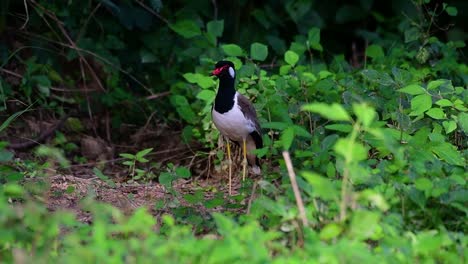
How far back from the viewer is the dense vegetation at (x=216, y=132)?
379cm

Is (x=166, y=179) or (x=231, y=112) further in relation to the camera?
(x=231, y=112)

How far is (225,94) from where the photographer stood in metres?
6.54

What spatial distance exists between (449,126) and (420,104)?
0.70 feet

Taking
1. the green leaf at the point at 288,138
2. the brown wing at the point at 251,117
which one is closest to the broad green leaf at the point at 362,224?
the green leaf at the point at 288,138

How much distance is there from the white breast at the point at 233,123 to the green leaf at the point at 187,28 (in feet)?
3.03

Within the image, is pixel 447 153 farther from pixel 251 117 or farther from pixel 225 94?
pixel 225 94

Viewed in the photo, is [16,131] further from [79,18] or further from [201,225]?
[201,225]

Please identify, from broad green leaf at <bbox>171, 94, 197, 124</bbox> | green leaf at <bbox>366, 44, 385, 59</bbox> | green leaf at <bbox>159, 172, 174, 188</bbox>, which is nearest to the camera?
A: green leaf at <bbox>159, 172, 174, 188</bbox>

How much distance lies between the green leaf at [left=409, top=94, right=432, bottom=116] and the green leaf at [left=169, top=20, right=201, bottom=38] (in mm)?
2163

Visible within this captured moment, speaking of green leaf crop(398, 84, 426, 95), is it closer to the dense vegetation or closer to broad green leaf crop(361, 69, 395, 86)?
the dense vegetation

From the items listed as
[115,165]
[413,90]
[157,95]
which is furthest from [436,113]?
[157,95]

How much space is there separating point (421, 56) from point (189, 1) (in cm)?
205

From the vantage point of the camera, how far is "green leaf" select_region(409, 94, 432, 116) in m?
5.58

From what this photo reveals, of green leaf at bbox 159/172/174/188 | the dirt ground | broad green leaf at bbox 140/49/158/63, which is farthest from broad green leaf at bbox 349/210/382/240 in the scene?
broad green leaf at bbox 140/49/158/63
